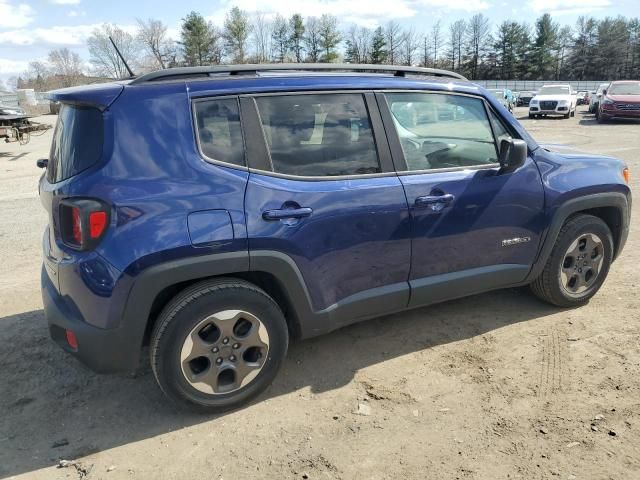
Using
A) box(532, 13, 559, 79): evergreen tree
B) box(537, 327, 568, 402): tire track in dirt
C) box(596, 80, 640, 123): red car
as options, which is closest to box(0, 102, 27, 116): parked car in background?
box(537, 327, 568, 402): tire track in dirt

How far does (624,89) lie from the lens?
22234 millimetres

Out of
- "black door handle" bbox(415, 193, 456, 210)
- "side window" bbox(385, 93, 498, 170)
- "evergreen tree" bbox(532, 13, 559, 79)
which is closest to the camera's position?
"black door handle" bbox(415, 193, 456, 210)

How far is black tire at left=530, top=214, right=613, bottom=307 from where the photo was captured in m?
3.95

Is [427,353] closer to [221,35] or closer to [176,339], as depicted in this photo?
[176,339]

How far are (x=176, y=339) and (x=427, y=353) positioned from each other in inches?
67.9

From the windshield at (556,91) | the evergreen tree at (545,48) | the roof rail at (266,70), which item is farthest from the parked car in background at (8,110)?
the evergreen tree at (545,48)

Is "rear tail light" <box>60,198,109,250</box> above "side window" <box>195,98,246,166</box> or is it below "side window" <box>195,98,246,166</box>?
below

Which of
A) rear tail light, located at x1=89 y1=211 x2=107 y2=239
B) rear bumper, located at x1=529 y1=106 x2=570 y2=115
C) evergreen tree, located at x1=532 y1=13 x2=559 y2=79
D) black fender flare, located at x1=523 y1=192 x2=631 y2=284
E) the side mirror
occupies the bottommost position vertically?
black fender flare, located at x1=523 y1=192 x2=631 y2=284

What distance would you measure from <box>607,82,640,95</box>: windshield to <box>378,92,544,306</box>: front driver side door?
22123 mm

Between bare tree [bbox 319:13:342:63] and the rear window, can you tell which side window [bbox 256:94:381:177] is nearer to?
the rear window

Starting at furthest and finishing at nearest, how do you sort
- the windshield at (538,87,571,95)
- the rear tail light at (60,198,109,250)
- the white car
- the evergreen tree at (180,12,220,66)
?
the evergreen tree at (180,12,220,66), the windshield at (538,87,571,95), the white car, the rear tail light at (60,198,109,250)

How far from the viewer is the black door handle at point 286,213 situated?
282 centimetres

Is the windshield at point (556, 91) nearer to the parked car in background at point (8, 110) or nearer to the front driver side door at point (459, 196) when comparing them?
the parked car in background at point (8, 110)

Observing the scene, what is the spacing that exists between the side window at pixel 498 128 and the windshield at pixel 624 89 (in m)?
22.0
